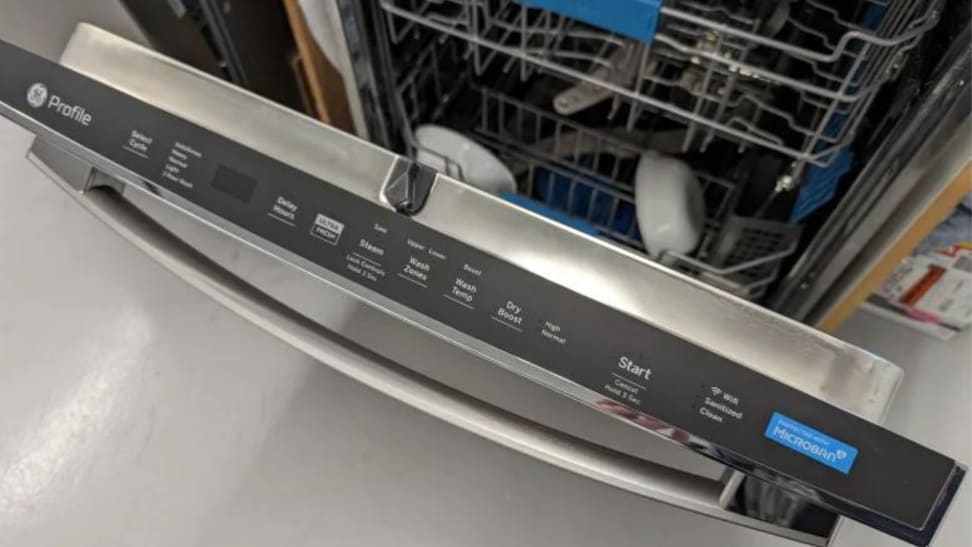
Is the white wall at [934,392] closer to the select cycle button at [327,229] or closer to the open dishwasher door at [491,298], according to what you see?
the open dishwasher door at [491,298]

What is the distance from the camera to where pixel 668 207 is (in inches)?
27.7

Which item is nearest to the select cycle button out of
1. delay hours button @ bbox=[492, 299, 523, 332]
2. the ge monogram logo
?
delay hours button @ bbox=[492, 299, 523, 332]

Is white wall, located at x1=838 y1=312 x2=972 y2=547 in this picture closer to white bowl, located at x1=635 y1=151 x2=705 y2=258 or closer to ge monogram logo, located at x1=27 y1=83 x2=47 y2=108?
white bowl, located at x1=635 y1=151 x2=705 y2=258

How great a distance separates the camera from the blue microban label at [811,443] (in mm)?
467

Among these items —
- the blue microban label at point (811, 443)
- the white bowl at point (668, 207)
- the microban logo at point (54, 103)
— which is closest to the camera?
the blue microban label at point (811, 443)

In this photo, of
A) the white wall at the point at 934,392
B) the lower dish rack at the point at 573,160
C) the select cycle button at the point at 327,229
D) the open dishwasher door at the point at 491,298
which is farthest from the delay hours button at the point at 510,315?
the white wall at the point at 934,392

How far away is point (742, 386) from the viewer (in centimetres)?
48

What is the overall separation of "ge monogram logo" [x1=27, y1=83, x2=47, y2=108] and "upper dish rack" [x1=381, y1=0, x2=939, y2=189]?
0.27 m

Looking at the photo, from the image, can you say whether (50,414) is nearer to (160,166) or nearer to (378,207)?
(160,166)

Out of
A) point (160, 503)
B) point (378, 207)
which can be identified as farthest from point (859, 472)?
point (160, 503)

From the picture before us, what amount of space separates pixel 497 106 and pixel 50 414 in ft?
1.81

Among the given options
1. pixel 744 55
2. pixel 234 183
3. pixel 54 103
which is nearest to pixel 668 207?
pixel 744 55

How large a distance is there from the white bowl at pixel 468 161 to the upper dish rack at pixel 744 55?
0.08m

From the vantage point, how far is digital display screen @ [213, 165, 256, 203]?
0.56 meters
